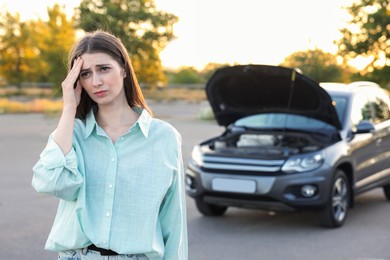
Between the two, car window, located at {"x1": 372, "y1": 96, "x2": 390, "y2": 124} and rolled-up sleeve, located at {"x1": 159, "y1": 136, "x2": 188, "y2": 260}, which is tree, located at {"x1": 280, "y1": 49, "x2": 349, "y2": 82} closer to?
car window, located at {"x1": 372, "y1": 96, "x2": 390, "y2": 124}

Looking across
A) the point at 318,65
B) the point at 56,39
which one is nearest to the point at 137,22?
the point at 56,39

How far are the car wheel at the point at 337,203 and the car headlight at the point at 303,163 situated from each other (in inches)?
12.5

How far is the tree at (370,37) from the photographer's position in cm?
2161

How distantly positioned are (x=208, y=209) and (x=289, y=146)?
1242mm

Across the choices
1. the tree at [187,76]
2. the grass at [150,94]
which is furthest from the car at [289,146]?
the tree at [187,76]

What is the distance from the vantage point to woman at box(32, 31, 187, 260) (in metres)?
2.54

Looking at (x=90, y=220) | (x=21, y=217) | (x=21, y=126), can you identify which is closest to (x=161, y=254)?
(x=90, y=220)

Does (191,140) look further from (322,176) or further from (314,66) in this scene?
(314,66)

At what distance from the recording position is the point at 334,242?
7.43 meters

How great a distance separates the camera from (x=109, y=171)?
2.58 m

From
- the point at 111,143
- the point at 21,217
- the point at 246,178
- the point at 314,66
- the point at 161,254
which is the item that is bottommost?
the point at 314,66

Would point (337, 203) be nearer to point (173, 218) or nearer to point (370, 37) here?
point (173, 218)

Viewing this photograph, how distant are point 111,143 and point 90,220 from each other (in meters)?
0.28

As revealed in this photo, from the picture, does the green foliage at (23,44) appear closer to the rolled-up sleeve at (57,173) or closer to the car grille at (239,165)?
the car grille at (239,165)
